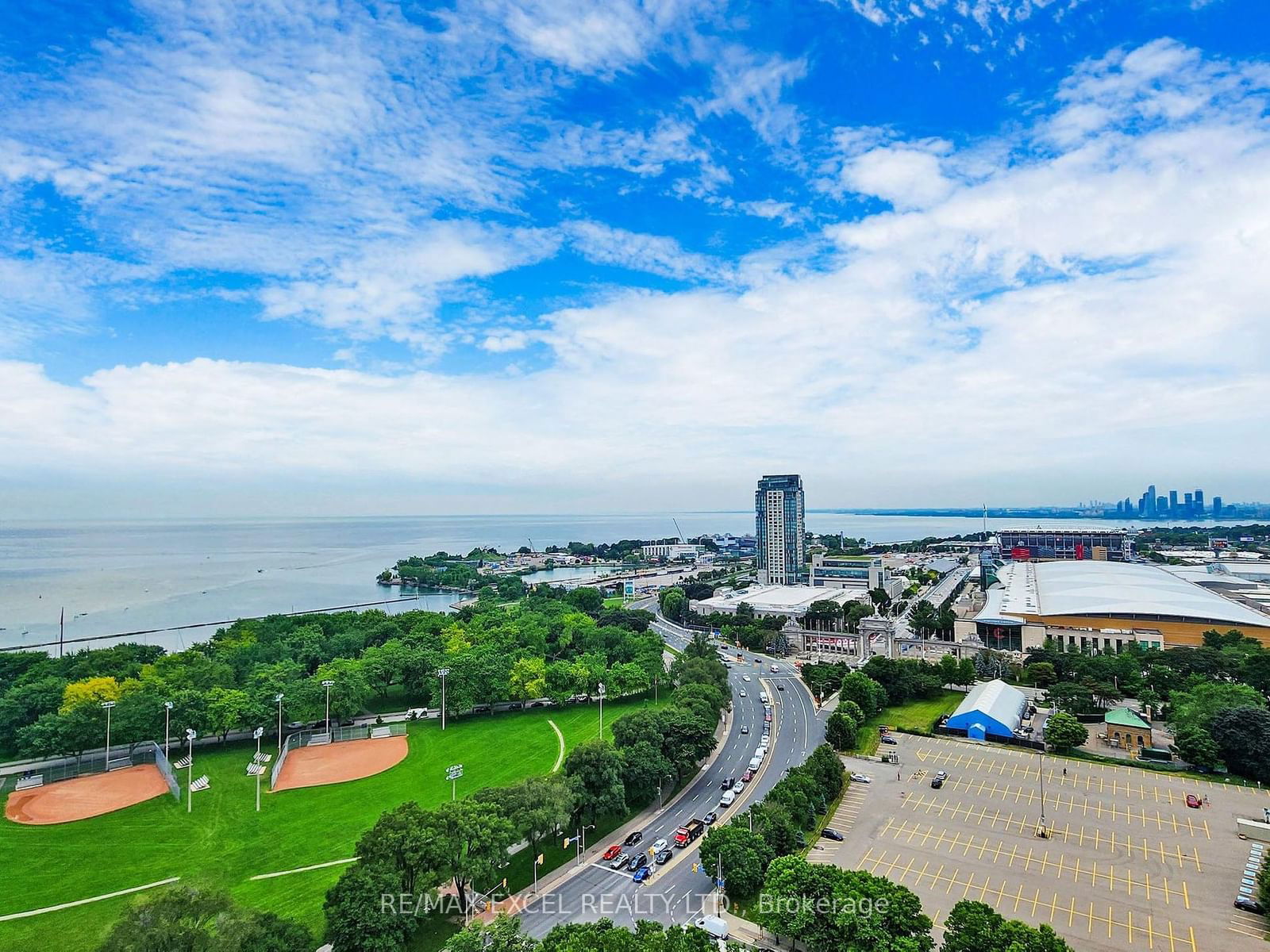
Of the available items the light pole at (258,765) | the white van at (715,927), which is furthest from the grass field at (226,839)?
the white van at (715,927)

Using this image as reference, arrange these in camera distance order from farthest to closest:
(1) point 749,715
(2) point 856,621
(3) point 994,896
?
(2) point 856,621, (1) point 749,715, (3) point 994,896

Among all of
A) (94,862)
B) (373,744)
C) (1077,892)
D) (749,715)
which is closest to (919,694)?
(749,715)

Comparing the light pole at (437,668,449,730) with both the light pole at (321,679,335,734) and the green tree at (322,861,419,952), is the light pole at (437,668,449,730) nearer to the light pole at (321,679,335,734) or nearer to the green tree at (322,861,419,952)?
the light pole at (321,679,335,734)

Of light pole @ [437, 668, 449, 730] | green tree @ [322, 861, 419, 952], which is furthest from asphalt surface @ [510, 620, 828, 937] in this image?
light pole @ [437, 668, 449, 730]

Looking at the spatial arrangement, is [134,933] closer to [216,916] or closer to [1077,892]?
[216,916]

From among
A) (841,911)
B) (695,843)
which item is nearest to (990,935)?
(841,911)
